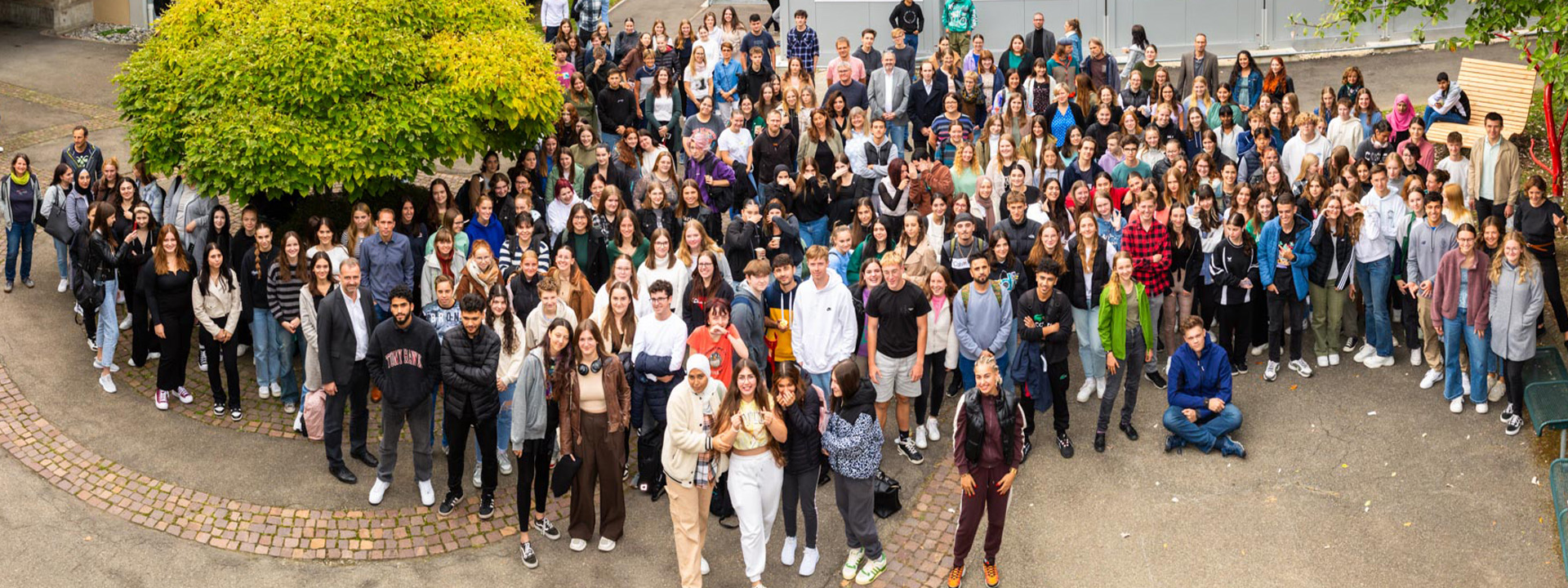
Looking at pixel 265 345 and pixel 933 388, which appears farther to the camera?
pixel 265 345

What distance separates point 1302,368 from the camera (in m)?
13.7

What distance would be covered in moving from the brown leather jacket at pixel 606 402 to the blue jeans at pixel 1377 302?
6807 millimetres

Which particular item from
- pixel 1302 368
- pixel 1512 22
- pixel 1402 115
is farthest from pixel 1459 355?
pixel 1402 115

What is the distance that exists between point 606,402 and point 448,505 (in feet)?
5.90

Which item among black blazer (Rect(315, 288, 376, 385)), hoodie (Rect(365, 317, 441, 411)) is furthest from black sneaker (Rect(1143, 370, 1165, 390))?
black blazer (Rect(315, 288, 376, 385))

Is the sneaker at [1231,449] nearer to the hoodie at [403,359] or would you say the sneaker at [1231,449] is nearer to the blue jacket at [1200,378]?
the blue jacket at [1200,378]

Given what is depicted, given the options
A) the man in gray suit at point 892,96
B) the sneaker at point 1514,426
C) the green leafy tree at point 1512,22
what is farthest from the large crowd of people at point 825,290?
the green leafy tree at point 1512,22

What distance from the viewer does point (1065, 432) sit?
41.3 feet

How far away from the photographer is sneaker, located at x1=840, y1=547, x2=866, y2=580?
35.8ft

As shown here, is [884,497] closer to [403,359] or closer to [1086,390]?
[1086,390]

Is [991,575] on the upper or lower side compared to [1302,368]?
lower

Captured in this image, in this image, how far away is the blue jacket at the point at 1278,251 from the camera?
13469 mm

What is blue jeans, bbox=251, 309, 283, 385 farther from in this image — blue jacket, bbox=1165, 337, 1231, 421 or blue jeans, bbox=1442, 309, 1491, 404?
blue jeans, bbox=1442, 309, 1491, 404

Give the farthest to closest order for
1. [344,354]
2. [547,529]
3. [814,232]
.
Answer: [814,232] → [344,354] → [547,529]
